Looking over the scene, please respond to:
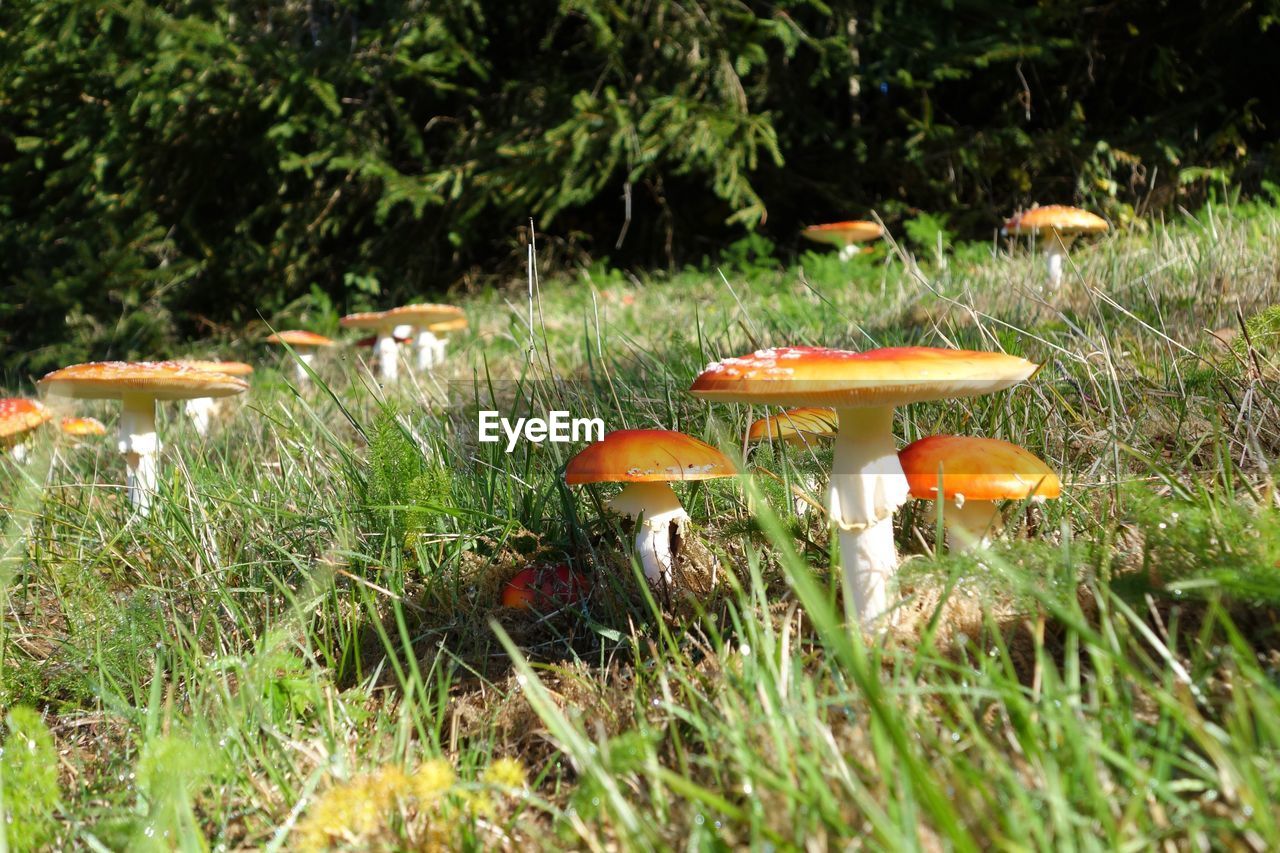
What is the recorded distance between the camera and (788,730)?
1.27 metres

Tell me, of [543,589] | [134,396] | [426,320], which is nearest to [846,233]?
[426,320]

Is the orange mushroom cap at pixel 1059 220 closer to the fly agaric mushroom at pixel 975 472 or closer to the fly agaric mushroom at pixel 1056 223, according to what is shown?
the fly agaric mushroom at pixel 1056 223

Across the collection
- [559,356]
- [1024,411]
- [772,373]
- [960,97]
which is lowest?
[559,356]

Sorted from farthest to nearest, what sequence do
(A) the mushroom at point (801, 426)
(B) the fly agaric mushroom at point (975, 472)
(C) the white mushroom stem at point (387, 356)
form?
(C) the white mushroom stem at point (387, 356) < (A) the mushroom at point (801, 426) < (B) the fly agaric mushroom at point (975, 472)

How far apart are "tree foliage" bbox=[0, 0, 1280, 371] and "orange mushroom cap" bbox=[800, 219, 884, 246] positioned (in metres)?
0.62

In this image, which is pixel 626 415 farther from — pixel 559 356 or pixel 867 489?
pixel 559 356

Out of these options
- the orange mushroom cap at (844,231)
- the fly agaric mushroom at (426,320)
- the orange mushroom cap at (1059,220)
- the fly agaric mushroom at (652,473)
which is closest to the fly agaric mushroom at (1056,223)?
the orange mushroom cap at (1059,220)

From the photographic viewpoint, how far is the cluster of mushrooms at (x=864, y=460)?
1.50m

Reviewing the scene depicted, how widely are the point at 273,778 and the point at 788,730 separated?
899mm

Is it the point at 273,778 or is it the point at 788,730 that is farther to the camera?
the point at 273,778

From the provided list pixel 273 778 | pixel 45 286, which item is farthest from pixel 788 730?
pixel 45 286

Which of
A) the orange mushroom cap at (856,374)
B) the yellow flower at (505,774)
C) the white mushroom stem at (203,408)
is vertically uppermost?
the orange mushroom cap at (856,374)

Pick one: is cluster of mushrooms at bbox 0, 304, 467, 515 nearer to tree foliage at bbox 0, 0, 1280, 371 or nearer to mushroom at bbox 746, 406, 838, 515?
mushroom at bbox 746, 406, 838, 515

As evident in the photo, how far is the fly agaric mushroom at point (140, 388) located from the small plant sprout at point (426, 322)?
8.48 feet
